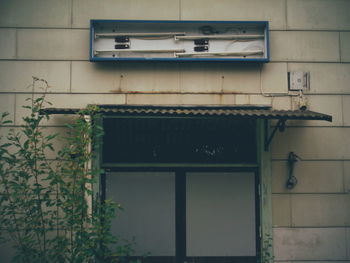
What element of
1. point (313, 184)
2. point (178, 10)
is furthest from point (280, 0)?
point (313, 184)

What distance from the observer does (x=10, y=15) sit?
741 cm

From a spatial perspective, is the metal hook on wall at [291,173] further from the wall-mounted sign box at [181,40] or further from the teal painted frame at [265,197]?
the wall-mounted sign box at [181,40]

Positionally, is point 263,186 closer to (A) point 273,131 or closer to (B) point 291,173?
(B) point 291,173

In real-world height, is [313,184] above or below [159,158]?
below

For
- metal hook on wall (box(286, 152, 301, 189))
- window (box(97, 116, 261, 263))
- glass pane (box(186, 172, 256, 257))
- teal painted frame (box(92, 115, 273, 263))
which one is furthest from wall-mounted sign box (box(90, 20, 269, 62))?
glass pane (box(186, 172, 256, 257))

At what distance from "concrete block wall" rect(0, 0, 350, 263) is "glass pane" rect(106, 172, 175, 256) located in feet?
4.90

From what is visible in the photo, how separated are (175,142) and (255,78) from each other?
2.00 meters

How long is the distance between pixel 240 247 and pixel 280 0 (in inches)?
193

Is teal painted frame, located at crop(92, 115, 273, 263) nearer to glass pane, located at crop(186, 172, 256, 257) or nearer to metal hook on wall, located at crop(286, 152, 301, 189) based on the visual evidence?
glass pane, located at crop(186, 172, 256, 257)

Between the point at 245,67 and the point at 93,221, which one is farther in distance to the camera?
the point at 245,67

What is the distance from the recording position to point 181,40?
752 centimetres

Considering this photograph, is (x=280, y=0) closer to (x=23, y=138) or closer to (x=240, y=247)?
(x=240, y=247)

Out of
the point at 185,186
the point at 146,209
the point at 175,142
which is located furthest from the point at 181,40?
the point at 146,209

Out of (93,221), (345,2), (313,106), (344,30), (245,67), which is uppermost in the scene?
(345,2)
